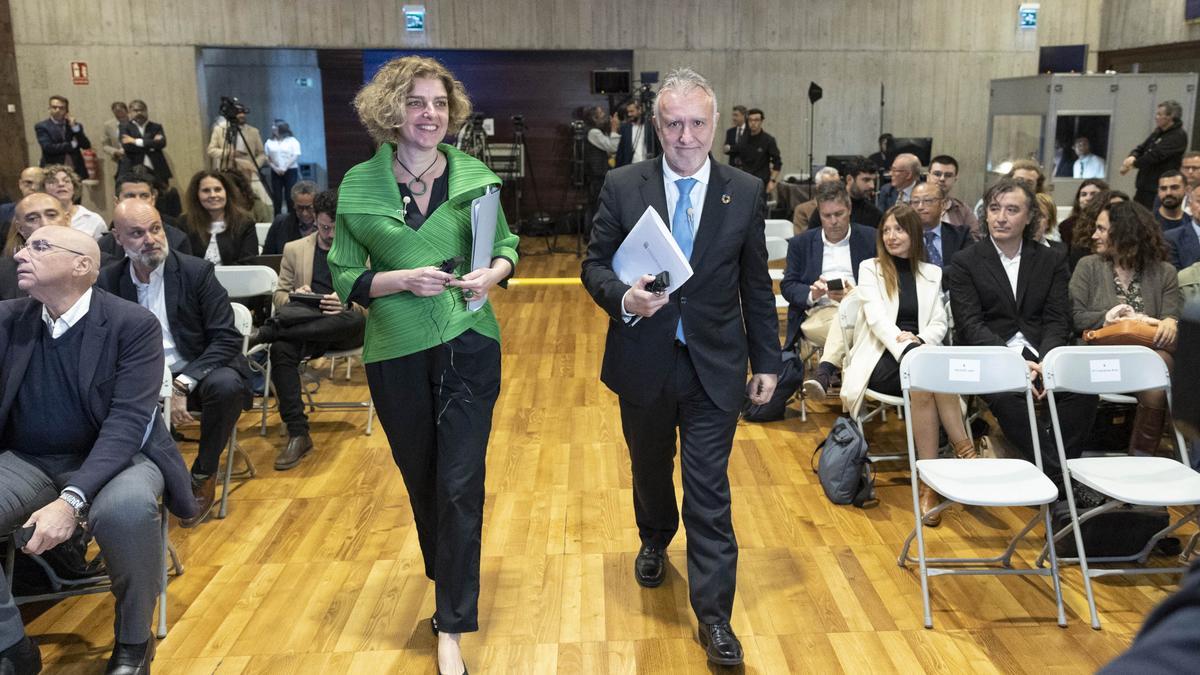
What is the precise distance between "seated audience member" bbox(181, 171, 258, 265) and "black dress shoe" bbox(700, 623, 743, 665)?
4209 mm

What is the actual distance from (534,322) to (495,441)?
304 centimetres

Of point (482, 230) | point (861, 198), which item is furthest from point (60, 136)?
point (482, 230)

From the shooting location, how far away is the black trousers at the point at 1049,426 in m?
4.04

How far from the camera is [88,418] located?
10.0 feet

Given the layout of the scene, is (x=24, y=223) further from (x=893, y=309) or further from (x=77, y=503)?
(x=893, y=309)

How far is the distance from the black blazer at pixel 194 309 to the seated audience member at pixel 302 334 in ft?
2.41

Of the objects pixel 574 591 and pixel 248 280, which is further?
pixel 248 280

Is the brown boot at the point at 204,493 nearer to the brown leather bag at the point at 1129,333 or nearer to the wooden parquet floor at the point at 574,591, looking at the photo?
the wooden parquet floor at the point at 574,591

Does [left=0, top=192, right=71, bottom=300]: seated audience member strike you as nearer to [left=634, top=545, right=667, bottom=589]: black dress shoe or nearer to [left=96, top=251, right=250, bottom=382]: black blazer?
[left=96, top=251, right=250, bottom=382]: black blazer

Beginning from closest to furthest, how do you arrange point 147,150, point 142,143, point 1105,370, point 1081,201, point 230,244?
point 1105,370
point 1081,201
point 230,244
point 142,143
point 147,150

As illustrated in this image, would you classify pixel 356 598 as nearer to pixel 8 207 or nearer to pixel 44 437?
pixel 44 437

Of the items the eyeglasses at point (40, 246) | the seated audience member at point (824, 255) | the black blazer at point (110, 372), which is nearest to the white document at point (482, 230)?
the black blazer at point (110, 372)

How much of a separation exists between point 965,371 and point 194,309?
3.15m

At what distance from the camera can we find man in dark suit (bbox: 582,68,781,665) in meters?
2.89
